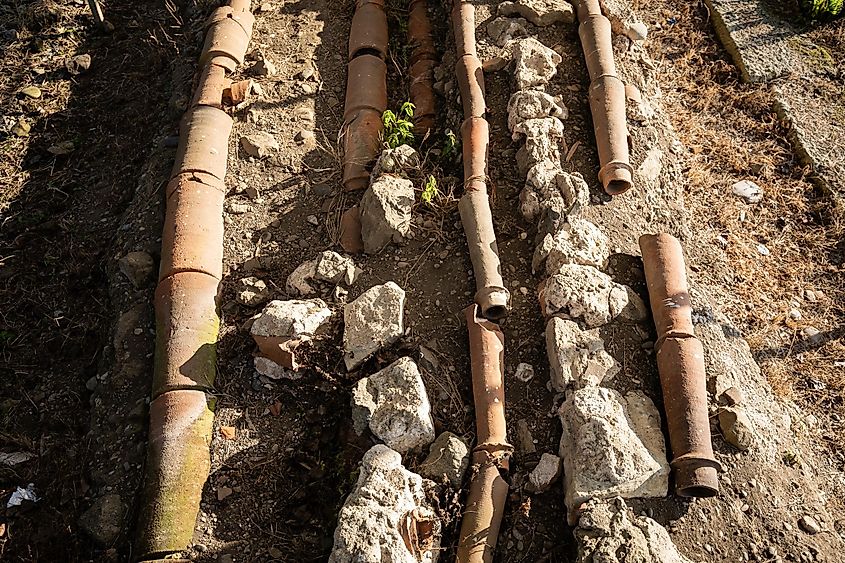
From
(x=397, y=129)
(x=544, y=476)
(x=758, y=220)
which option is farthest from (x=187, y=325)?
(x=758, y=220)

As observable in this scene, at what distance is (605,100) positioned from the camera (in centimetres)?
505

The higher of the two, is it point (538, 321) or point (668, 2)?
point (668, 2)

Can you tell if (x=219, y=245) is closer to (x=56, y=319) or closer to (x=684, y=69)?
(x=56, y=319)

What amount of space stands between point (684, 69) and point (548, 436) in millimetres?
4099

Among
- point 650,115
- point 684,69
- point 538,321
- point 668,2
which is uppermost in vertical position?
point 668,2

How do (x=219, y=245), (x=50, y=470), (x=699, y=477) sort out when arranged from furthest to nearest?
(x=219, y=245) < (x=50, y=470) < (x=699, y=477)

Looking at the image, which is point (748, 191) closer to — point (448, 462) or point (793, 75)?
Answer: point (793, 75)

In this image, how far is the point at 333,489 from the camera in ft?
13.0

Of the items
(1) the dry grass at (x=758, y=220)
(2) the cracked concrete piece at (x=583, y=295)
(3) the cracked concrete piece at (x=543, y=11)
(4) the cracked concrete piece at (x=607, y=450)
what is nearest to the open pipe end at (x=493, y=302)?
(2) the cracked concrete piece at (x=583, y=295)

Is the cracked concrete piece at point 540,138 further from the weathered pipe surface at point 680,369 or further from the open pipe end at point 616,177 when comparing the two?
the weathered pipe surface at point 680,369

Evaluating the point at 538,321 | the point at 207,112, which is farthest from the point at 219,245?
the point at 538,321

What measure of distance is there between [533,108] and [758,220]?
79.7 inches

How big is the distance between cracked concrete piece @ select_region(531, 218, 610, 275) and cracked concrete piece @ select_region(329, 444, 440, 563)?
151 cm

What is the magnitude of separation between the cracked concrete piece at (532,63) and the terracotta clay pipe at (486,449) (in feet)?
6.34
